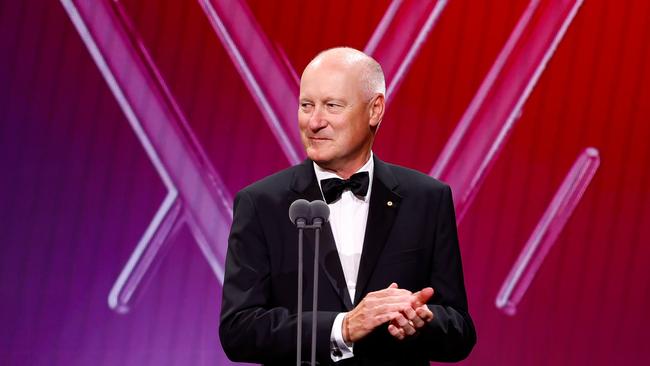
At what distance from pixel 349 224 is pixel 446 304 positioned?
29cm

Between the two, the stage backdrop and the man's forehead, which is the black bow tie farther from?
the stage backdrop

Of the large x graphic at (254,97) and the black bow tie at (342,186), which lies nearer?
the black bow tie at (342,186)

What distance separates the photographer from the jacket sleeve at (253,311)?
74.5 inches

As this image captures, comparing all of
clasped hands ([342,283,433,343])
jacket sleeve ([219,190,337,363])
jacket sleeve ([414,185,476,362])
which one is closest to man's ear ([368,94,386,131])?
jacket sleeve ([414,185,476,362])

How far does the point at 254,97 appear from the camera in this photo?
134 inches

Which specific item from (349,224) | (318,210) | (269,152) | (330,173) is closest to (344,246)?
(349,224)

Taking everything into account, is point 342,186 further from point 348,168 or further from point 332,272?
point 332,272

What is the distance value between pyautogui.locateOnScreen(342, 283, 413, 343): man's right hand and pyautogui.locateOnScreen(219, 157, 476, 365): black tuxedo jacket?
0.07m

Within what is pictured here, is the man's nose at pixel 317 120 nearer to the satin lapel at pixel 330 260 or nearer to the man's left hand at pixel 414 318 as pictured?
the satin lapel at pixel 330 260

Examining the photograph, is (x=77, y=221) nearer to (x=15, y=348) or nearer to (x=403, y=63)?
(x=15, y=348)

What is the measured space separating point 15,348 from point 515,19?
2.22 m

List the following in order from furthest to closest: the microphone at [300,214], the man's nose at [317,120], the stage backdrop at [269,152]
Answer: the stage backdrop at [269,152] < the man's nose at [317,120] < the microphone at [300,214]

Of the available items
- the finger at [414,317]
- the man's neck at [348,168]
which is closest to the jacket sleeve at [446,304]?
the finger at [414,317]

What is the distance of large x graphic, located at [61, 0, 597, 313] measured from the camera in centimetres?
336
